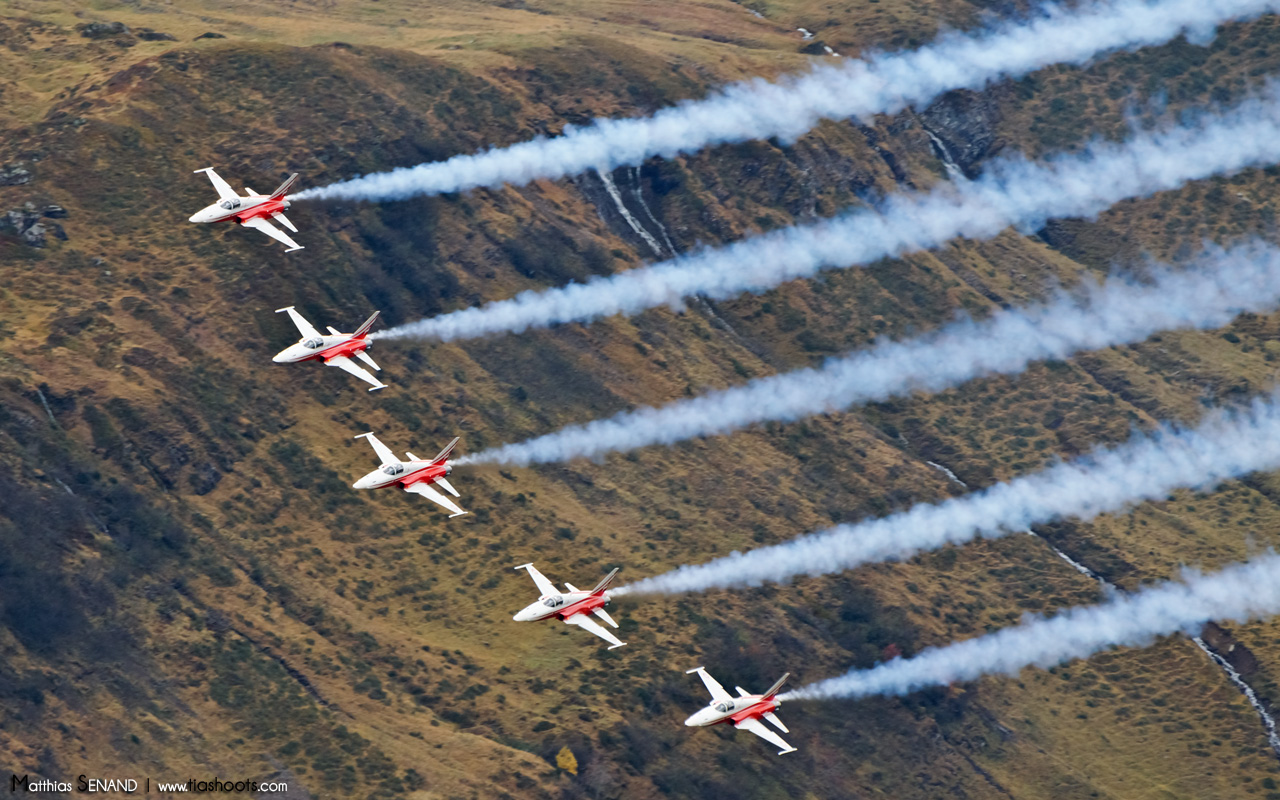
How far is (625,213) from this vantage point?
7776 inches

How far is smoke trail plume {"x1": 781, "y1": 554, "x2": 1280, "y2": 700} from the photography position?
150 m

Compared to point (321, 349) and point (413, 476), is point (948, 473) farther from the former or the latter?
point (321, 349)

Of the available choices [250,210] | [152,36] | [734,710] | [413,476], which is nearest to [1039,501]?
[734,710]

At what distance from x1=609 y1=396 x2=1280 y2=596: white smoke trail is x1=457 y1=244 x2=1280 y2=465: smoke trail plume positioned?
36.2 ft

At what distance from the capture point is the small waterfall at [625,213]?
195250 mm

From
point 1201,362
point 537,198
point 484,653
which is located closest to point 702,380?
point 537,198

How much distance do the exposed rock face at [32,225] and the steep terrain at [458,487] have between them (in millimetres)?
299

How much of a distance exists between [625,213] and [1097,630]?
69301 mm

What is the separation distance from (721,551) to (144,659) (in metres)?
49.1

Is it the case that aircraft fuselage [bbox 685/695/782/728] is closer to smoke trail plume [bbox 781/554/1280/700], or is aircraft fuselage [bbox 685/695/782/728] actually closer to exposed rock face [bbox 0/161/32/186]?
smoke trail plume [bbox 781/554/1280/700]

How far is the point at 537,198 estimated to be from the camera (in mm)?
191750

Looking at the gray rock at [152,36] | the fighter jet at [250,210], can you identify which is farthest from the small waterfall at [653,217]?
the fighter jet at [250,210]

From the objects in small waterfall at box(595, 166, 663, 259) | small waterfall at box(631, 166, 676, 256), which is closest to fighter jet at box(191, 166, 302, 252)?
small waterfall at box(595, 166, 663, 259)

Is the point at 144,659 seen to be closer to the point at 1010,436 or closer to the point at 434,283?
the point at 434,283
